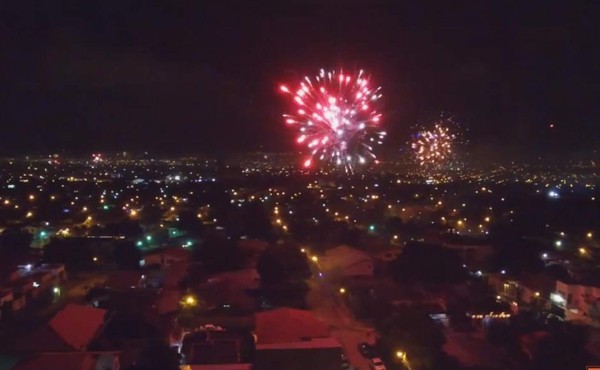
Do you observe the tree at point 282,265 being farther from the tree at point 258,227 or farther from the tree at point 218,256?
the tree at point 258,227

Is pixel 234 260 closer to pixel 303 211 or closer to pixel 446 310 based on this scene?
pixel 446 310

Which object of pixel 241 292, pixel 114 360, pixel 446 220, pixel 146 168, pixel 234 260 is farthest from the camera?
pixel 146 168

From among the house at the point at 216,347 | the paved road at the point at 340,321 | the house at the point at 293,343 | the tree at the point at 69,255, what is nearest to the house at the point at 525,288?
the paved road at the point at 340,321

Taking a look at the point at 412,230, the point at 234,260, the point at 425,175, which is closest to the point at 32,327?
the point at 234,260

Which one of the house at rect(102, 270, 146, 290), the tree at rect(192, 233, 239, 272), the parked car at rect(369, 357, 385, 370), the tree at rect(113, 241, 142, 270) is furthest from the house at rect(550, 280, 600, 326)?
the tree at rect(113, 241, 142, 270)

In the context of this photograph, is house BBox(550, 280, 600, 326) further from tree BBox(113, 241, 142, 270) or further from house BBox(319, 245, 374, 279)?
tree BBox(113, 241, 142, 270)

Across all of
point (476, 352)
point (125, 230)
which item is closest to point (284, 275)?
point (476, 352)
